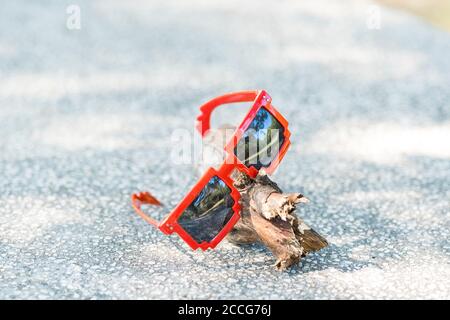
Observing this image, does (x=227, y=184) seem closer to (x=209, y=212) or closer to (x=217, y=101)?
(x=209, y=212)

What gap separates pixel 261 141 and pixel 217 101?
37 centimetres

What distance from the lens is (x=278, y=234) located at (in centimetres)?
256

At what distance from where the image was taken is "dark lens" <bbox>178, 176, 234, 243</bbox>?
2.58 meters

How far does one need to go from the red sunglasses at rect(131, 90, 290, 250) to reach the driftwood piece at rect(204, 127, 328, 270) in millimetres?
46

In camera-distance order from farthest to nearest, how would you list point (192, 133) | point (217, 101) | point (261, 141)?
point (192, 133)
point (217, 101)
point (261, 141)

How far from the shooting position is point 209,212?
103 inches

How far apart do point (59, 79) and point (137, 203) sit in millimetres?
1741

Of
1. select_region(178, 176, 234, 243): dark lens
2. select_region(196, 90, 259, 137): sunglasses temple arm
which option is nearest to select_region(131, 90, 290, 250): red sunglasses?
select_region(178, 176, 234, 243): dark lens

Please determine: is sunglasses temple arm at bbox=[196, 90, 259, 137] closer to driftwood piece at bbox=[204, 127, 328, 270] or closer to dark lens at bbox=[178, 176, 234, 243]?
driftwood piece at bbox=[204, 127, 328, 270]

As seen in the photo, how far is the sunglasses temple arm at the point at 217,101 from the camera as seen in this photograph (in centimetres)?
286

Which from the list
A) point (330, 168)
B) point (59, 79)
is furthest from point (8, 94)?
point (330, 168)

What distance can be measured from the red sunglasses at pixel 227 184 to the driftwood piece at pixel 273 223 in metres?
0.05

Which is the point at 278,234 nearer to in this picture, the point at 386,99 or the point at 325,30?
the point at 386,99

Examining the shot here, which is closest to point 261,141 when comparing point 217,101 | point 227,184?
point 227,184
